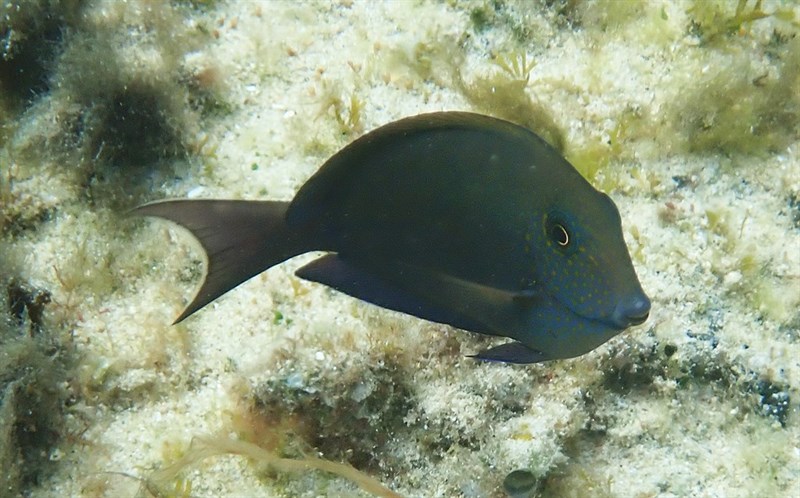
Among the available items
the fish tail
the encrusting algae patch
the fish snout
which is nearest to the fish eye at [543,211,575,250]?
the fish snout

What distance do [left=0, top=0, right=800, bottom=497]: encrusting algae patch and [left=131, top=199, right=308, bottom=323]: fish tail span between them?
3.51 feet

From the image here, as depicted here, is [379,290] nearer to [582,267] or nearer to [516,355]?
[516,355]

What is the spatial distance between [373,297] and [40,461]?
222 cm

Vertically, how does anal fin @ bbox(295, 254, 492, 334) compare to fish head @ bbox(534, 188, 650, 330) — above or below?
below

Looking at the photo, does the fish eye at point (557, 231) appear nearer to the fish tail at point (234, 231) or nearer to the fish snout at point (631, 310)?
the fish snout at point (631, 310)

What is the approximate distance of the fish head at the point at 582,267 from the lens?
169 cm

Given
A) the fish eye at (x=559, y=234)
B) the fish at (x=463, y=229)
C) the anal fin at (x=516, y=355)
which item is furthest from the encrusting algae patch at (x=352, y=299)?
the fish eye at (x=559, y=234)

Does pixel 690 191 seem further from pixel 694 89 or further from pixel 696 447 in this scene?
pixel 696 447

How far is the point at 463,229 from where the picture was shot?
5.61 ft

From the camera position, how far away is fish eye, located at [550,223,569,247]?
1698mm

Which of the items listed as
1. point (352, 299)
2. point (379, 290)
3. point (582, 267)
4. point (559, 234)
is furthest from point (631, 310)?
point (352, 299)

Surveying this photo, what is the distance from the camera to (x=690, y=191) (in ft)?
11.1

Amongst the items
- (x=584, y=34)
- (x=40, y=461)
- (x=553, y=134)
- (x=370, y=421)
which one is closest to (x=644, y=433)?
(x=370, y=421)

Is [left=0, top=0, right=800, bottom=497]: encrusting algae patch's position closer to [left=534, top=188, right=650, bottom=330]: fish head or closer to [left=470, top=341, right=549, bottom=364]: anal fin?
[left=470, top=341, right=549, bottom=364]: anal fin
